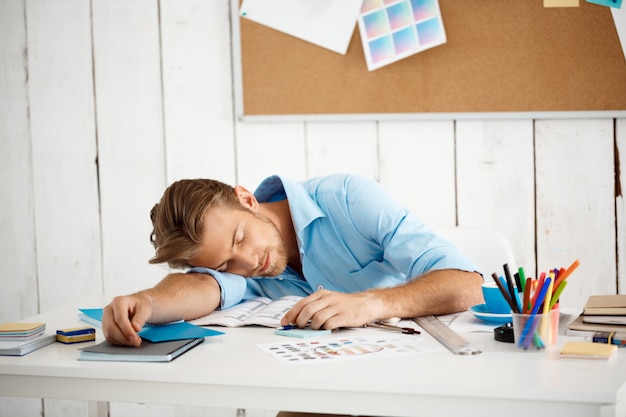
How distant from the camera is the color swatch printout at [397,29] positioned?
6.98 feet

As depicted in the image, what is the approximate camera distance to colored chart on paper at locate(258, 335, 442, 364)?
1095 mm

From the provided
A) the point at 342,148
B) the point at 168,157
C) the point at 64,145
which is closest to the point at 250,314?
the point at 342,148

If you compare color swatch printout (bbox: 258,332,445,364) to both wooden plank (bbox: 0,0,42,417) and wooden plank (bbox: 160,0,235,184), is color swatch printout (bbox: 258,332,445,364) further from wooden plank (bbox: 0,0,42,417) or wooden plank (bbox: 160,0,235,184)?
wooden plank (bbox: 0,0,42,417)

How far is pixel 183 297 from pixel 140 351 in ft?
0.96

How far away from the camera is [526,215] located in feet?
7.14

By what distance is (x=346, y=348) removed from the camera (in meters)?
1.14

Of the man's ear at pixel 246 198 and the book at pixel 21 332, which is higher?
the man's ear at pixel 246 198

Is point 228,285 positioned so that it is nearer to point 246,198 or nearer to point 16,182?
point 246,198

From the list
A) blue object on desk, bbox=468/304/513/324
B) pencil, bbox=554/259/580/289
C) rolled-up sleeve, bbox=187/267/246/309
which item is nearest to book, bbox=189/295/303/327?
rolled-up sleeve, bbox=187/267/246/309

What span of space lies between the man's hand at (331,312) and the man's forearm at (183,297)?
0.78 feet

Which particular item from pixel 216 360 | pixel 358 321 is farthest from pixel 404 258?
pixel 216 360

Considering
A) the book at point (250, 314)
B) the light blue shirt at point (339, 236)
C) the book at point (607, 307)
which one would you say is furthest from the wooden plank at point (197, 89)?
the book at point (607, 307)

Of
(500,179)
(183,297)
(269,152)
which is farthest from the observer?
A: (269,152)

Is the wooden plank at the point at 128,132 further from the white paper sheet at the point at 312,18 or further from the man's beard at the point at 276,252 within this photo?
the man's beard at the point at 276,252
